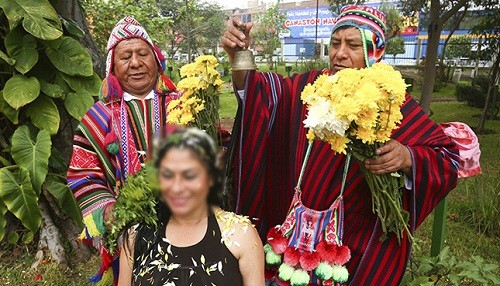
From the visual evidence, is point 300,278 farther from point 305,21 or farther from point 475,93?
point 305,21

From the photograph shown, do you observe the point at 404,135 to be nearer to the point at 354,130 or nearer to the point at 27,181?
the point at 354,130

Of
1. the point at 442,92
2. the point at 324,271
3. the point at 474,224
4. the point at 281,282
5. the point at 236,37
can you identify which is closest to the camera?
the point at 236,37

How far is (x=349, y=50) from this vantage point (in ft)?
6.51

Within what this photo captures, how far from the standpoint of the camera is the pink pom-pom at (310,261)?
190 cm

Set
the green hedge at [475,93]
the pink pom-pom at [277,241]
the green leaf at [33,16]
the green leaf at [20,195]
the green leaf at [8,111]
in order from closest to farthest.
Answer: the pink pom-pom at [277,241] < the green leaf at [33,16] < the green leaf at [20,195] < the green leaf at [8,111] < the green hedge at [475,93]

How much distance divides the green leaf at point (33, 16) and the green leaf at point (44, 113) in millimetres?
637

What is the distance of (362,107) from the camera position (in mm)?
1432

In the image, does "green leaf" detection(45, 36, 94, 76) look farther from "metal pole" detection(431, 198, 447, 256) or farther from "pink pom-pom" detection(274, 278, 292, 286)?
"metal pole" detection(431, 198, 447, 256)

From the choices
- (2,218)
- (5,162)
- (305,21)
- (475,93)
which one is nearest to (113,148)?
(5,162)

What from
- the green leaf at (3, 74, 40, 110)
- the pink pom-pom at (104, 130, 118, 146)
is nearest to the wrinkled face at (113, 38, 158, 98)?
the pink pom-pom at (104, 130, 118, 146)

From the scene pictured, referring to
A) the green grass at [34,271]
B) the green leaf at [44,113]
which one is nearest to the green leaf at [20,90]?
the green leaf at [44,113]

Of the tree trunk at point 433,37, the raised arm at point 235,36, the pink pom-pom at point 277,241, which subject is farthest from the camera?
the tree trunk at point 433,37

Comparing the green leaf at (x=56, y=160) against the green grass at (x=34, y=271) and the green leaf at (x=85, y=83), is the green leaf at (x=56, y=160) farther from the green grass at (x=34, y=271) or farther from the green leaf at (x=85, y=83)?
the green grass at (x=34, y=271)

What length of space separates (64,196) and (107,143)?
2.11m
